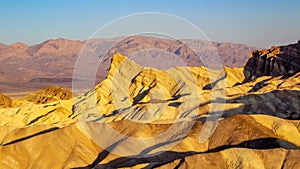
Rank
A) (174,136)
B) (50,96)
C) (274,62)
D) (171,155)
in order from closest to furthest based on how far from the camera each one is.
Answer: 1. (171,155)
2. (174,136)
3. (274,62)
4. (50,96)

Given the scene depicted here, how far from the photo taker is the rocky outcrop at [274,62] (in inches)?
4218

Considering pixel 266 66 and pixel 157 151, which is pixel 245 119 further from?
pixel 266 66

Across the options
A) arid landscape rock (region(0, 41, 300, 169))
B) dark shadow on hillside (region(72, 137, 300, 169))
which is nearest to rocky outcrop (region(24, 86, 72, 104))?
arid landscape rock (region(0, 41, 300, 169))

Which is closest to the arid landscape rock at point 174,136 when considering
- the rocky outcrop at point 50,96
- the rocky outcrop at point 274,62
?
the rocky outcrop at point 274,62

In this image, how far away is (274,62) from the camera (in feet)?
362

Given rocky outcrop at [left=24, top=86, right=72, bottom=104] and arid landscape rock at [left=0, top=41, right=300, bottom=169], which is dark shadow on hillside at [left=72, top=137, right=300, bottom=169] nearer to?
arid landscape rock at [left=0, top=41, right=300, bottom=169]

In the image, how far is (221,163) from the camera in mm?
31703

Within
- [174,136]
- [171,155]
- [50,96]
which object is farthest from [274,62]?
[171,155]

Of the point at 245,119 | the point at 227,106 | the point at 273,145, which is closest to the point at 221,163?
the point at 273,145

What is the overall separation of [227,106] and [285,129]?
18.8 metres

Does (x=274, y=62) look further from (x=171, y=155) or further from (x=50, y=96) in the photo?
(x=171, y=155)

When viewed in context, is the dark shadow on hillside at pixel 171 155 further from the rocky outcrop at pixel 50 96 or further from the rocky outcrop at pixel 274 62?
the rocky outcrop at pixel 50 96

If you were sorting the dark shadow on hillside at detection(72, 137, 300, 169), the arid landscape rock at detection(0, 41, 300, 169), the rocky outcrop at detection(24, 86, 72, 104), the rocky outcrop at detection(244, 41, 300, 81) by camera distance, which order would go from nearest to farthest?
the arid landscape rock at detection(0, 41, 300, 169)
the dark shadow on hillside at detection(72, 137, 300, 169)
the rocky outcrop at detection(244, 41, 300, 81)
the rocky outcrop at detection(24, 86, 72, 104)

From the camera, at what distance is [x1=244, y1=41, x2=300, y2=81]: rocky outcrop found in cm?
10712
